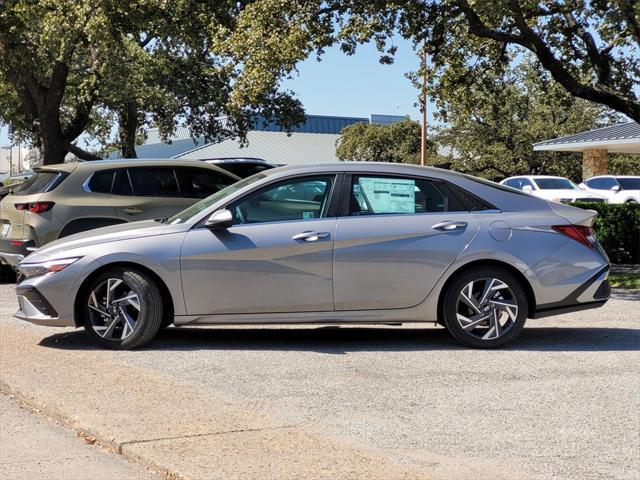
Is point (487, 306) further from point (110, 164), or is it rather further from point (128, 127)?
point (128, 127)

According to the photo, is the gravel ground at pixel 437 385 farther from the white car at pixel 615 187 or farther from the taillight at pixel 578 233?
the white car at pixel 615 187

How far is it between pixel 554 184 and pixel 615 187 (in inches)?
91.5

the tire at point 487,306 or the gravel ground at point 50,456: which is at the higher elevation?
the tire at point 487,306

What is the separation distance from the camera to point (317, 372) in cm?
666

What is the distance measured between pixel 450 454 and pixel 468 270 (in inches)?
116

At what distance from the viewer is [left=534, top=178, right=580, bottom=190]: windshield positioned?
106 feet

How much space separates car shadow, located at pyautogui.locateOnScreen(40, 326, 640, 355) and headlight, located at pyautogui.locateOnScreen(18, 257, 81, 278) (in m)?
0.68

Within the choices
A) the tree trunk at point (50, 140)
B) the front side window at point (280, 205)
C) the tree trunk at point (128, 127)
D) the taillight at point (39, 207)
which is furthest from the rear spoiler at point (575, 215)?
the tree trunk at point (128, 127)

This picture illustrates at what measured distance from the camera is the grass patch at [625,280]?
12.8 meters

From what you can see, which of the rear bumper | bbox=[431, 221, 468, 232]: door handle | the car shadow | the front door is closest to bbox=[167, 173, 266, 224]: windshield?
the front door

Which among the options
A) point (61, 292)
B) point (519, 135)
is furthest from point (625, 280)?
point (519, 135)

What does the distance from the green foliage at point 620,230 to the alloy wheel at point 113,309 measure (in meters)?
10.5

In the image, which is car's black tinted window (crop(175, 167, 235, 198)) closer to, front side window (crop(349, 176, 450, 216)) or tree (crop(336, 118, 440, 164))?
front side window (crop(349, 176, 450, 216))

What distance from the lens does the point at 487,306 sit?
7457mm
